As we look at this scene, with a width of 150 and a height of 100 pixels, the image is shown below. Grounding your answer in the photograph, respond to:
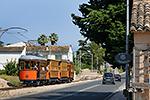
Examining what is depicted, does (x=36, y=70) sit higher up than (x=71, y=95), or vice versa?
(x=36, y=70)

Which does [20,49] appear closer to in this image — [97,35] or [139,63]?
[97,35]

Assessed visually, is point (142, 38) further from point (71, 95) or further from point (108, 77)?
point (108, 77)

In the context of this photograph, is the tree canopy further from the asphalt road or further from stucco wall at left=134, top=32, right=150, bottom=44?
stucco wall at left=134, top=32, right=150, bottom=44

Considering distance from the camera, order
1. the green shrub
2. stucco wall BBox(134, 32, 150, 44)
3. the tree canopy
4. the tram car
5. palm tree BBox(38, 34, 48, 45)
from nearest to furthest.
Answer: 1. stucco wall BBox(134, 32, 150, 44)
2. the tree canopy
3. the tram car
4. the green shrub
5. palm tree BBox(38, 34, 48, 45)

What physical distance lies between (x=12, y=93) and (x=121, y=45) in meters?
8.87

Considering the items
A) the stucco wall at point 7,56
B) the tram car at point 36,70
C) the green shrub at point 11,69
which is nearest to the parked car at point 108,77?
the tram car at point 36,70

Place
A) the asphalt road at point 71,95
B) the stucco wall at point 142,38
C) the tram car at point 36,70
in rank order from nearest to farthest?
the stucco wall at point 142,38
the asphalt road at point 71,95
the tram car at point 36,70

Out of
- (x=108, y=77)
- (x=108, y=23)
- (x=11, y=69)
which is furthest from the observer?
(x=11, y=69)

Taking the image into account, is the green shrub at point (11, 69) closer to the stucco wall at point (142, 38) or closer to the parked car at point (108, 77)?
the parked car at point (108, 77)

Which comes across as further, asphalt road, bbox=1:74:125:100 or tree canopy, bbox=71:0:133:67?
asphalt road, bbox=1:74:125:100

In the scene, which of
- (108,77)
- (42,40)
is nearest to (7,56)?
(42,40)

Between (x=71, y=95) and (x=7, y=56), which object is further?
(x=7, y=56)

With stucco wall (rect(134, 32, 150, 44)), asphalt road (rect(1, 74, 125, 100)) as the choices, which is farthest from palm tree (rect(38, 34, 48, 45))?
stucco wall (rect(134, 32, 150, 44))

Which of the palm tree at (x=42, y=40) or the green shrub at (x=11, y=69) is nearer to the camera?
the green shrub at (x=11, y=69)
